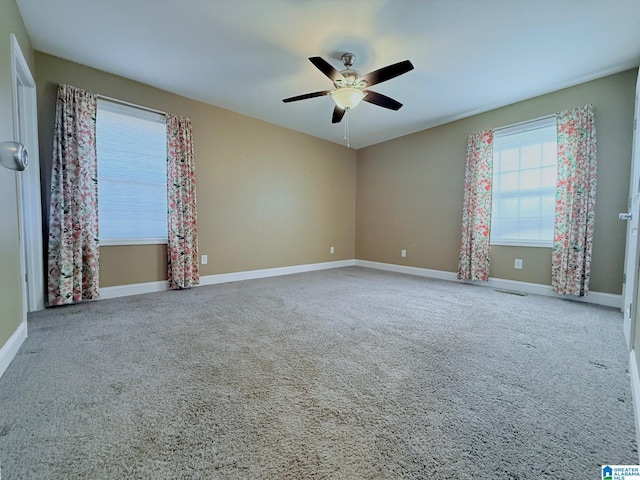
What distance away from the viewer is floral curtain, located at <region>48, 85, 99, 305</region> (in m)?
2.65

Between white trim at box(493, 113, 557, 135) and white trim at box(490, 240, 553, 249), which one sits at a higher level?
white trim at box(493, 113, 557, 135)

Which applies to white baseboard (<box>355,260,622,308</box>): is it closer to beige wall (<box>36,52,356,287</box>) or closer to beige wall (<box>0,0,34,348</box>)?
beige wall (<box>36,52,356,287</box>)

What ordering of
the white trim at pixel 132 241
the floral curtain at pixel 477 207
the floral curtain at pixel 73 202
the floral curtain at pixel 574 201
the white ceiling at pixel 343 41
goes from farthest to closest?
the floral curtain at pixel 477 207, the white trim at pixel 132 241, the floral curtain at pixel 574 201, the floral curtain at pixel 73 202, the white ceiling at pixel 343 41

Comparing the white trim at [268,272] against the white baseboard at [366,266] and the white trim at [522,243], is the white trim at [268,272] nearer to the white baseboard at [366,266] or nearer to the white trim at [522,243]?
the white baseboard at [366,266]

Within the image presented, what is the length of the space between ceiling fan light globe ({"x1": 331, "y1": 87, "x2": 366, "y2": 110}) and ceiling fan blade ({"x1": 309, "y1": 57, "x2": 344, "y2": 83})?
0.43 feet

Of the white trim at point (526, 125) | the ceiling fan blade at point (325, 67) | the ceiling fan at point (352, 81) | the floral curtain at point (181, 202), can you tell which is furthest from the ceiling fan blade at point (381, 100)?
the floral curtain at point (181, 202)

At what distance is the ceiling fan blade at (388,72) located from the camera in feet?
6.89

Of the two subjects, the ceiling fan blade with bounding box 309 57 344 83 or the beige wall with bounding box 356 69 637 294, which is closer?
the ceiling fan blade with bounding box 309 57 344 83

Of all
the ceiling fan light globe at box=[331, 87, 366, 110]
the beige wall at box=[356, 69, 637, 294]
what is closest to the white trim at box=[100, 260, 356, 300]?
the beige wall at box=[356, 69, 637, 294]

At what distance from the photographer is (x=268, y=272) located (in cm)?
446

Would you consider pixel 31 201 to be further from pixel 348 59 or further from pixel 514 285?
pixel 514 285

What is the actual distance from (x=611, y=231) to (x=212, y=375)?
407 centimetres

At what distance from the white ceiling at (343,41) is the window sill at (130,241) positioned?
1.87 metres

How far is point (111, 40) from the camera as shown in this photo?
242 centimetres
